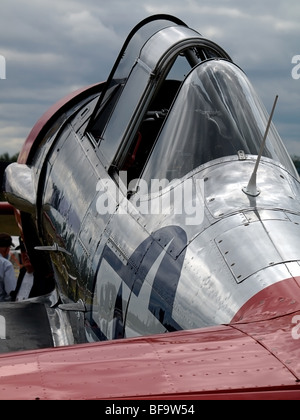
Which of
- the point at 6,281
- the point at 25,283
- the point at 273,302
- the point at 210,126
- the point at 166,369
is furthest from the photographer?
the point at 6,281

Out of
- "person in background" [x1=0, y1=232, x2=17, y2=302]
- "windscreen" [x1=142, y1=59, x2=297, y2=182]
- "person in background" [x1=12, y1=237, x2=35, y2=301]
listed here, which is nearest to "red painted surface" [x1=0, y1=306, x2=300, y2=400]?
"windscreen" [x1=142, y1=59, x2=297, y2=182]

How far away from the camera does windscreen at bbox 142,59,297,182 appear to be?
5.84 metres

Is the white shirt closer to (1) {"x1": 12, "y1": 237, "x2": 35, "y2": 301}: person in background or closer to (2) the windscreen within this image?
(1) {"x1": 12, "y1": 237, "x2": 35, "y2": 301}: person in background

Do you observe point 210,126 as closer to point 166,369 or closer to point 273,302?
point 273,302

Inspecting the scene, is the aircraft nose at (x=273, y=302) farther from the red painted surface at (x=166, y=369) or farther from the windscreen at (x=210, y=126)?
the windscreen at (x=210, y=126)

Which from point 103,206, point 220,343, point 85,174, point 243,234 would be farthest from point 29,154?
point 220,343

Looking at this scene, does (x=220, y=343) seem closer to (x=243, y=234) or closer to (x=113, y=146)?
(x=243, y=234)

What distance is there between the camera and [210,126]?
235 inches

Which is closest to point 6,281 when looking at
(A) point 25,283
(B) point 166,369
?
(A) point 25,283

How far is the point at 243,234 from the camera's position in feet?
15.5

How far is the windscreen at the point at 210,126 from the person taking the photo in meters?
5.84

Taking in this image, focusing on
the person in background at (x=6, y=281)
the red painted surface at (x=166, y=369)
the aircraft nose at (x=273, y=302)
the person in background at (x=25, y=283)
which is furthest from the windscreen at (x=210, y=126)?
the person in background at (x=6, y=281)

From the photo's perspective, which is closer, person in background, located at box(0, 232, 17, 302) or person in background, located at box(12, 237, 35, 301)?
person in background, located at box(12, 237, 35, 301)
